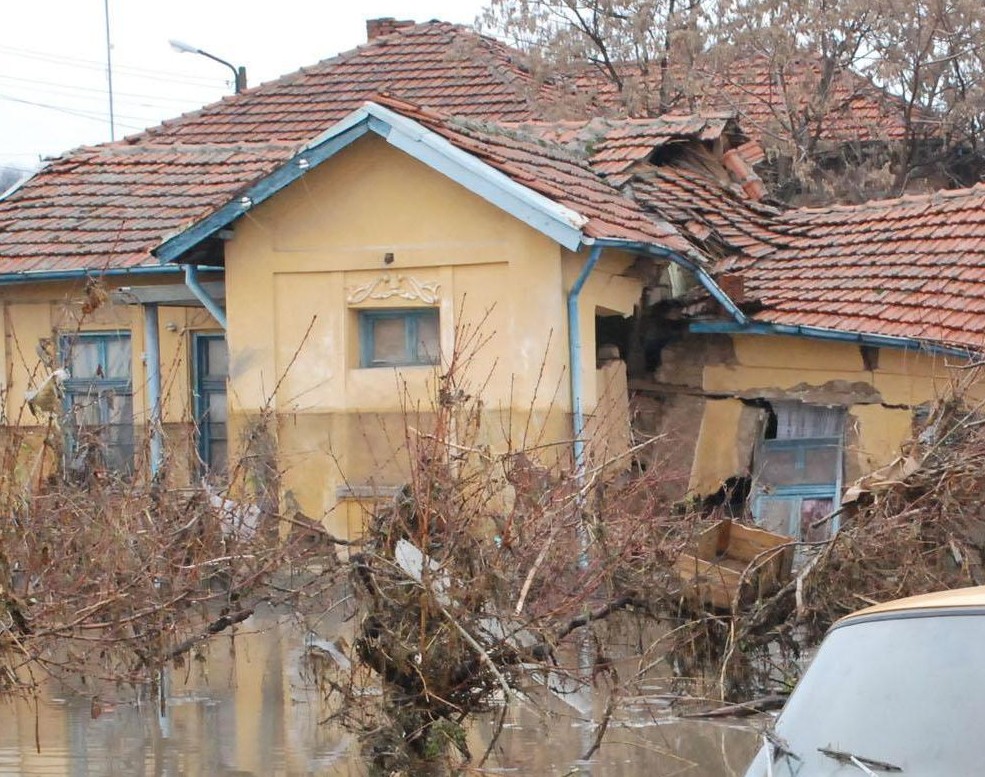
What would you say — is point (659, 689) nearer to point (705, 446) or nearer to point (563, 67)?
point (705, 446)

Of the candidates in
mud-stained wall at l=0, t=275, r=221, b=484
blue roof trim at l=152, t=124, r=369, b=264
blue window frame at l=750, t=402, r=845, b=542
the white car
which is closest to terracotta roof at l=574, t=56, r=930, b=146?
blue window frame at l=750, t=402, r=845, b=542

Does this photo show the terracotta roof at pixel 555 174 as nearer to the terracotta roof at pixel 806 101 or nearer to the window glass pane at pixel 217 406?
the window glass pane at pixel 217 406

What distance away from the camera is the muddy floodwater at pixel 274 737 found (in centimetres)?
840

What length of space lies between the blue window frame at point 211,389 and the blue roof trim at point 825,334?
4.89 m

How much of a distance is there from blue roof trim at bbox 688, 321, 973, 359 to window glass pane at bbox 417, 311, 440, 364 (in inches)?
96.8

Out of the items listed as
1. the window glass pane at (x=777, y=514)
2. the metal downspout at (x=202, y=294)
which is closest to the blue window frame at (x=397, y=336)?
the metal downspout at (x=202, y=294)

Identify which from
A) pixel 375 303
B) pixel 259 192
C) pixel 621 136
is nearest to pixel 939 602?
pixel 375 303

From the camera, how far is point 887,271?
14.4 metres

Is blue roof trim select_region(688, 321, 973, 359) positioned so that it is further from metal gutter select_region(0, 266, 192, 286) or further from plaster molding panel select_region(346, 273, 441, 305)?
metal gutter select_region(0, 266, 192, 286)

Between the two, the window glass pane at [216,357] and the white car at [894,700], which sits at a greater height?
the window glass pane at [216,357]

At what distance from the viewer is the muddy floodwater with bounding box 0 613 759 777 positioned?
840cm

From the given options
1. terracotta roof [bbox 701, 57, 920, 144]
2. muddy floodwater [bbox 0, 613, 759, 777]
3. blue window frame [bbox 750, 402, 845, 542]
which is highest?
terracotta roof [bbox 701, 57, 920, 144]

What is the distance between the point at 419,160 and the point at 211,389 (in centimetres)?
373

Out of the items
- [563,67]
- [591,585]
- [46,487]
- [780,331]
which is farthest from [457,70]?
[591,585]
